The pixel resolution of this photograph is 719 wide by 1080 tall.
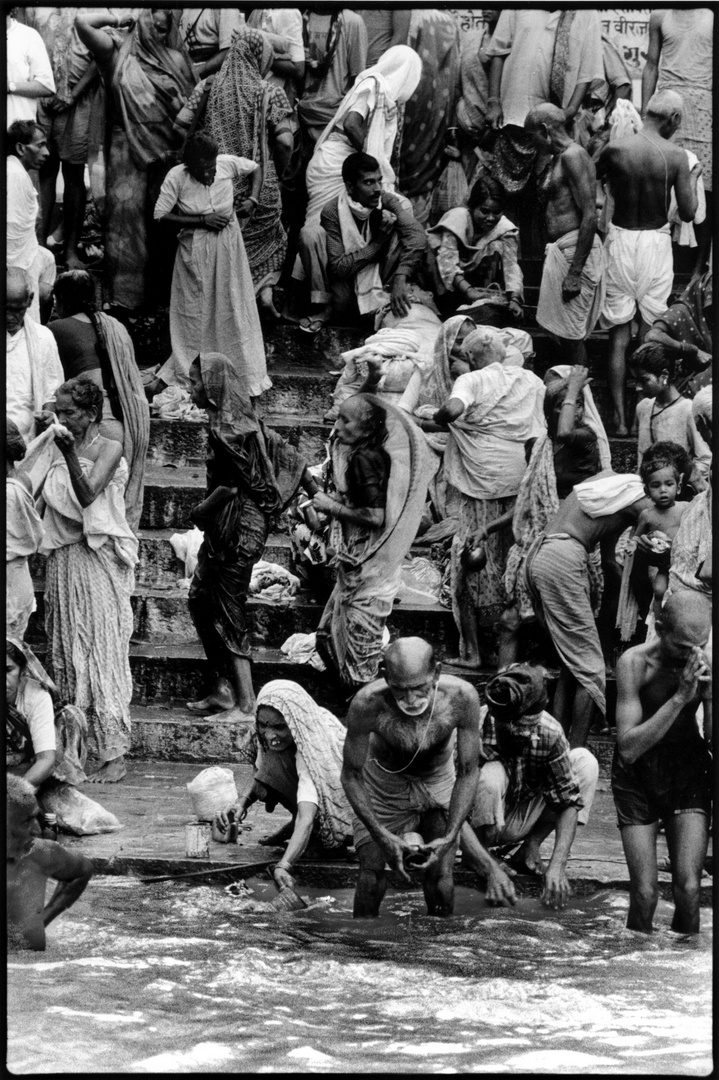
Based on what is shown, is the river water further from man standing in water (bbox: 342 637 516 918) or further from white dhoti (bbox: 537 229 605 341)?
white dhoti (bbox: 537 229 605 341)

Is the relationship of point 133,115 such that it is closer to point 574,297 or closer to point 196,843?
point 574,297

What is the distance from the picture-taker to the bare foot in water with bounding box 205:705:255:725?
10.5 meters

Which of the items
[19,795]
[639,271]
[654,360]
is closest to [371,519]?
[654,360]

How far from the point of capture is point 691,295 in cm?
1064

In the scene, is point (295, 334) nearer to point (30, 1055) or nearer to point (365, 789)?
point (365, 789)

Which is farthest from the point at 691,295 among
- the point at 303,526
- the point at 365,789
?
the point at 365,789

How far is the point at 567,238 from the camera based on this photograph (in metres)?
10.9

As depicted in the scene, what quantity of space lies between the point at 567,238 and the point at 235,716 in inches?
99.8

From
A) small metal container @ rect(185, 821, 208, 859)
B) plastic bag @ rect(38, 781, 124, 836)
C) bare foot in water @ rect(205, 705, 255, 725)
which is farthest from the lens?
bare foot in water @ rect(205, 705, 255, 725)

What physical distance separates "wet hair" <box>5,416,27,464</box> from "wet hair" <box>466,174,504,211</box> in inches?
98.3

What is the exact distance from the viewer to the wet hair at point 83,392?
10312 millimetres

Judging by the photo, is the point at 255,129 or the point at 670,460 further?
the point at 255,129

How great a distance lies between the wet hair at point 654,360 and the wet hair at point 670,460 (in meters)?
0.47

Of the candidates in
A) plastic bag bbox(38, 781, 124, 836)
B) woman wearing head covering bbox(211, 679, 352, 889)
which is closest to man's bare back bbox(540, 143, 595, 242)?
woman wearing head covering bbox(211, 679, 352, 889)
